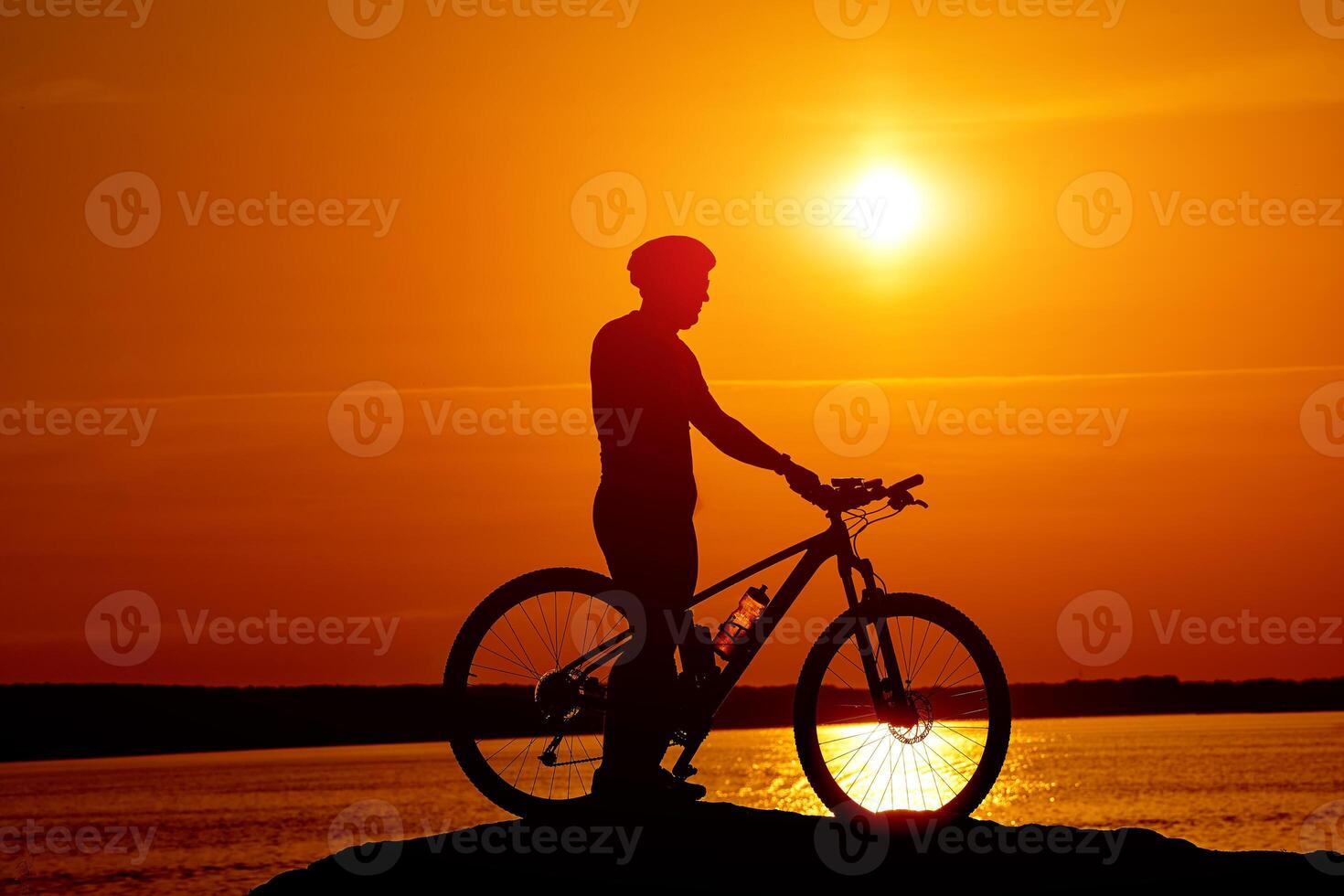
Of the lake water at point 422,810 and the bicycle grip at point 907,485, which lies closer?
the bicycle grip at point 907,485

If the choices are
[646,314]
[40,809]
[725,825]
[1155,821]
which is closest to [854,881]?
[725,825]

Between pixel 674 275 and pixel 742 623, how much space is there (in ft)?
6.48

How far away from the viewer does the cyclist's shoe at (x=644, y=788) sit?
346 inches

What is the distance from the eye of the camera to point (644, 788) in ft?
29.1

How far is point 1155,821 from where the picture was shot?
111250mm

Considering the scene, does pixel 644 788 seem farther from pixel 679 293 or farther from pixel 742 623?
pixel 679 293

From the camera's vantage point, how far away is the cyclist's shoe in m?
8.80

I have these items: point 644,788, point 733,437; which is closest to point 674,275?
point 733,437

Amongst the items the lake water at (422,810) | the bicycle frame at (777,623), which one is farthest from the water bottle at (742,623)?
the lake water at (422,810)

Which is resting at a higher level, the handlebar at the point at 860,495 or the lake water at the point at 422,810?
the handlebar at the point at 860,495

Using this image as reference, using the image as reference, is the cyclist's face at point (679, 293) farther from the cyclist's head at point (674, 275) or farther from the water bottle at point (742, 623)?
the water bottle at point (742, 623)

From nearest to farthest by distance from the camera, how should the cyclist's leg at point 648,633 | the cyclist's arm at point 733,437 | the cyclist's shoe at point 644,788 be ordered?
the cyclist's shoe at point 644,788
the cyclist's leg at point 648,633
the cyclist's arm at point 733,437

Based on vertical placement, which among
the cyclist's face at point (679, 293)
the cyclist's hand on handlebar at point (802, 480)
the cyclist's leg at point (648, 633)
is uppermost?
the cyclist's face at point (679, 293)

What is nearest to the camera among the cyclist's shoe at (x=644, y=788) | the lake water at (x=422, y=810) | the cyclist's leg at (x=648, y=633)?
the cyclist's shoe at (x=644, y=788)
